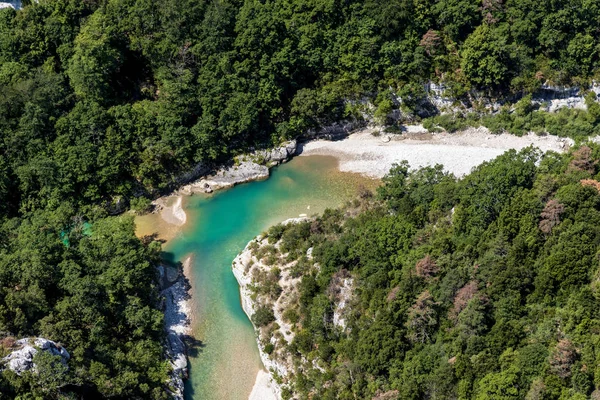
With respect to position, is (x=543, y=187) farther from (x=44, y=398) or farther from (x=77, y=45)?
(x=77, y=45)

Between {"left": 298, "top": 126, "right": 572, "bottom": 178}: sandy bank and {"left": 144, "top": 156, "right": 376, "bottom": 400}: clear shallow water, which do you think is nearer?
{"left": 144, "top": 156, "right": 376, "bottom": 400}: clear shallow water

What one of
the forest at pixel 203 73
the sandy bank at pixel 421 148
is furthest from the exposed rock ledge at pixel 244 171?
the sandy bank at pixel 421 148

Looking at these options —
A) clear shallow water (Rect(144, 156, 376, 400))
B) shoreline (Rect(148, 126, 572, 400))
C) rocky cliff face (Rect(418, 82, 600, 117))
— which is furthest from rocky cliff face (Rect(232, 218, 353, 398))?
rocky cliff face (Rect(418, 82, 600, 117))

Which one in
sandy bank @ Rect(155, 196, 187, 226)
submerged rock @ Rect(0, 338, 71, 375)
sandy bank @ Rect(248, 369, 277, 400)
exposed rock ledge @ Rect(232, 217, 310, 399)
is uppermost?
submerged rock @ Rect(0, 338, 71, 375)

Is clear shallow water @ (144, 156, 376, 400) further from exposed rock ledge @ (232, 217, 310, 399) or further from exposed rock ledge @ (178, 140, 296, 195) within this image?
exposed rock ledge @ (232, 217, 310, 399)

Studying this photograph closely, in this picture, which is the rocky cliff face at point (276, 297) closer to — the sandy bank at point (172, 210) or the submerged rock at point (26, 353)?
the sandy bank at point (172, 210)

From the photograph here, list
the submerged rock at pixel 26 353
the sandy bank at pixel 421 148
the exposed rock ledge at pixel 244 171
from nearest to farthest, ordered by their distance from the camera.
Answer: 1. the submerged rock at pixel 26 353
2. the sandy bank at pixel 421 148
3. the exposed rock ledge at pixel 244 171
